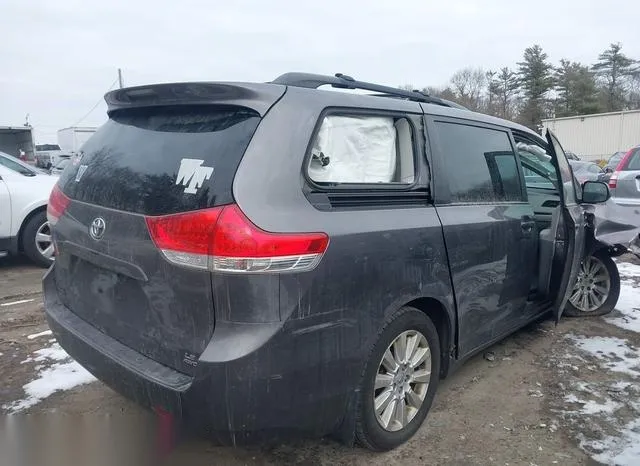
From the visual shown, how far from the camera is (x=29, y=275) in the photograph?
6812mm

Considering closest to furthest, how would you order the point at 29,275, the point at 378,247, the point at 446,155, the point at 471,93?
1. the point at 378,247
2. the point at 446,155
3. the point at 29,275
4. the point at 471,93

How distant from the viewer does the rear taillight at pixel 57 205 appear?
9.57 feet

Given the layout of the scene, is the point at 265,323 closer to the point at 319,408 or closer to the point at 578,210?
the point at 319,408

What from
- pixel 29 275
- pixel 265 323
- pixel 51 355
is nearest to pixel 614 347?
pixel 265 323

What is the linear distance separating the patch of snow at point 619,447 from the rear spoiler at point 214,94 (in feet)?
8.10

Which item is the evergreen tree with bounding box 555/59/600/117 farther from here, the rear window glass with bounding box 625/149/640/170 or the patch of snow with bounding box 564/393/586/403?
the patch of snow with bounding box 564/393/586/403

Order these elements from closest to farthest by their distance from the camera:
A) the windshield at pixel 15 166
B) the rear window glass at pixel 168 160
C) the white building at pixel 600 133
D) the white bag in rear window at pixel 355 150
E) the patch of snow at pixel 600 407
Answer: the rear window glass at pixel 168 160 → the white bag in rear window at pixel 355 150 → the patch of snow at pixel 600 407 → the windshield at pixel 15 166 → the white building at pixel 600 133

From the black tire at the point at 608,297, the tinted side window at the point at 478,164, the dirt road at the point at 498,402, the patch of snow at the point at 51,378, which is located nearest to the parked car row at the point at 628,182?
the black tire at the point at 608,297

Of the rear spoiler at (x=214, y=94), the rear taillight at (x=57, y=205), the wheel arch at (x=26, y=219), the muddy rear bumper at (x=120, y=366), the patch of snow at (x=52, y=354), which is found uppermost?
the rear spoiler at (x=214, y=94)

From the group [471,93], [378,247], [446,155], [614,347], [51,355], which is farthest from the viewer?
[471,93]

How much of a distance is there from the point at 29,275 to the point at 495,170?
5849 millimetres

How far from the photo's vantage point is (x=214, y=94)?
2391 mm


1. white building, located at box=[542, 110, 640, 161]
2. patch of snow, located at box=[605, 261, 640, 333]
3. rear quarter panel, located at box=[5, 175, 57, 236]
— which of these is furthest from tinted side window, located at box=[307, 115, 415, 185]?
white building, located at box=[542, 110, 640, 161]

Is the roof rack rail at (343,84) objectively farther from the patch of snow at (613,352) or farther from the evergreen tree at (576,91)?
the evergreen tree at (576,91)
